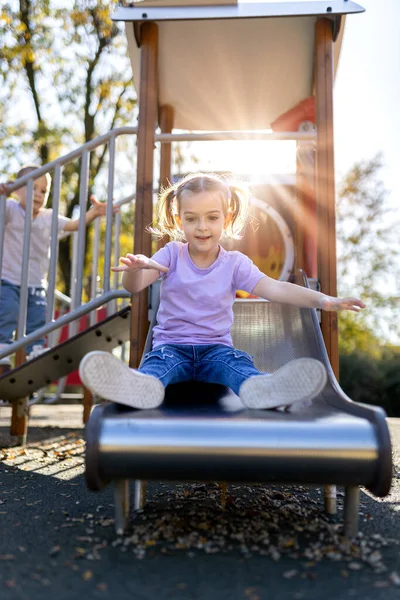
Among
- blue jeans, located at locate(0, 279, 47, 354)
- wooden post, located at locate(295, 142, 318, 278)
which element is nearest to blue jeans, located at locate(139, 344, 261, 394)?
blue jeans, located at locate(0, 279, 47, 354)

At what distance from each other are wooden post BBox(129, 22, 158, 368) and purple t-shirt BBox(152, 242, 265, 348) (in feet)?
1.49

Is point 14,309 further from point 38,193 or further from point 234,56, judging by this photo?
point 234,56

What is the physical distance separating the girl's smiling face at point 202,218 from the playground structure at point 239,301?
0.51 metres

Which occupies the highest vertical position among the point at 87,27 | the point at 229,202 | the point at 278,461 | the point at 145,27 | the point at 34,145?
the point at 87,27

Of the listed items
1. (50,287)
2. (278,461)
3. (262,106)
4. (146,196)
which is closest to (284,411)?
(278,461)

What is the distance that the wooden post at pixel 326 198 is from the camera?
3.21m

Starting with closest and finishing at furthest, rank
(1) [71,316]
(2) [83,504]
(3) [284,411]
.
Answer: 1. (3) [284,411]
2. (2) [83,504]
3. (1) [71,316]

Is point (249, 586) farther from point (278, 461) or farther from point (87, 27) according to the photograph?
point (87, 27)

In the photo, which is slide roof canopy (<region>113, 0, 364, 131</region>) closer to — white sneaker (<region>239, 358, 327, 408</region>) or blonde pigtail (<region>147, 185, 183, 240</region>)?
blonde pigtail (<region>147, 185, 183, 240</region>)

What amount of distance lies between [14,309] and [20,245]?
0.48 metres

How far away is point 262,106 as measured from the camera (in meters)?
5.18

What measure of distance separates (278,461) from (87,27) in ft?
43.6

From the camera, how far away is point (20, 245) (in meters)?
4.57

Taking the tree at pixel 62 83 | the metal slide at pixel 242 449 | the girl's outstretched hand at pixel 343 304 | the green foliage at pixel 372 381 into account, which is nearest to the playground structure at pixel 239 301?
the metal slide at pixel 242 449
